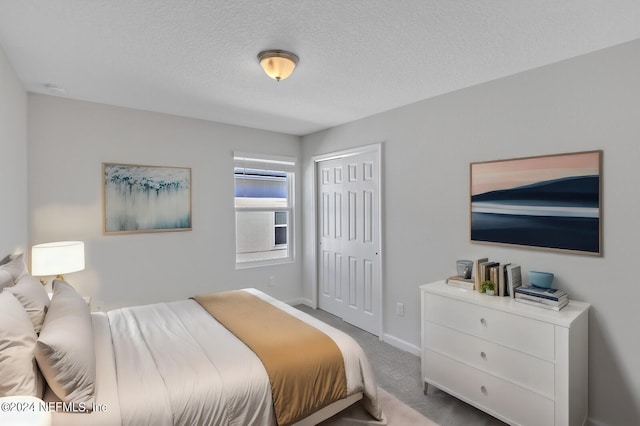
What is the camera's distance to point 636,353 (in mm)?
1961

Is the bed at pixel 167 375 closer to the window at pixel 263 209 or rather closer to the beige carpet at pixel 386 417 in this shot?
the beige carpet at pixel 386 417

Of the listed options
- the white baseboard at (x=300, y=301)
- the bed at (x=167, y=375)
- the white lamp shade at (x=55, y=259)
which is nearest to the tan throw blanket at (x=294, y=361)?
the bed at (x=167, y=375)

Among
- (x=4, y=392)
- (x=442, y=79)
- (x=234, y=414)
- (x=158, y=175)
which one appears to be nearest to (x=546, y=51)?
(x=442, y=79)

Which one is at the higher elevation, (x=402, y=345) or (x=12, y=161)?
(x=12, y=161)

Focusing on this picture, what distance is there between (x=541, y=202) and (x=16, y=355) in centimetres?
306

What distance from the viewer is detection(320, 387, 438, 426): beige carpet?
216cm

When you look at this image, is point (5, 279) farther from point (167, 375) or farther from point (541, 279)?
point (541, 279)

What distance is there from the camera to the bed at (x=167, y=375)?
144cm

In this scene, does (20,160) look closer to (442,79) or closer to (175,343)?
(175,343)

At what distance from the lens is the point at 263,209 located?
4.42m

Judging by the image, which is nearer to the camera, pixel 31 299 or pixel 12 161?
pixel 31 299

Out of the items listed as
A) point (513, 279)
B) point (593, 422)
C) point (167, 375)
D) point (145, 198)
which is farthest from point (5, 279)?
point (593, 422)

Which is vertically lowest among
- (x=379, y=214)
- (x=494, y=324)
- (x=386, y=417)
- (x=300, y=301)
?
(x=386, y=417)

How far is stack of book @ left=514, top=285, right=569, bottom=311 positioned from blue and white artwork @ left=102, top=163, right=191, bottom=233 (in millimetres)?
3281
